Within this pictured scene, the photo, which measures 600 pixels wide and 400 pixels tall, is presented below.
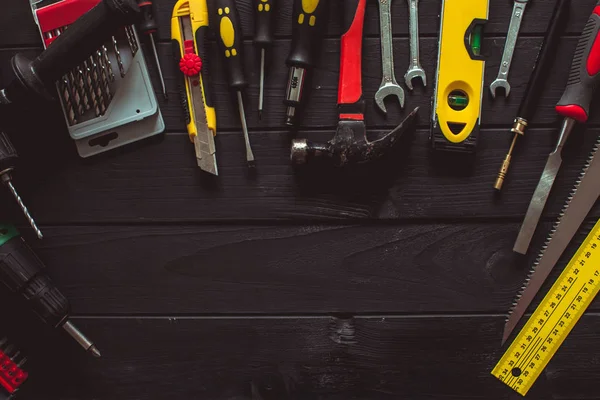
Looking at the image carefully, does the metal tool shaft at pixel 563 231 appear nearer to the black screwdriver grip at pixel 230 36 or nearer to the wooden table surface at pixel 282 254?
the wooden table surface at pixel 282 254

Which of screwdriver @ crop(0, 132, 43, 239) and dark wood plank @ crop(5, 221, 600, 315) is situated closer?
screwdriver @ crop(0, 132, 43, 239)

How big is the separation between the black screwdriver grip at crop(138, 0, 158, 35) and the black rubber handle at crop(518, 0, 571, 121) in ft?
2.17

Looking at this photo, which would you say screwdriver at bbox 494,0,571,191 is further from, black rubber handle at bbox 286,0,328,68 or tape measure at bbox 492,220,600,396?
black rubber handle at bbox 286,0,328,68

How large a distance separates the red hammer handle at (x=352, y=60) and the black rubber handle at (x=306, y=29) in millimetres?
50

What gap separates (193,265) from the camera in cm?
102

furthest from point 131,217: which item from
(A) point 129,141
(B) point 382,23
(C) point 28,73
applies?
(B) point 382,23

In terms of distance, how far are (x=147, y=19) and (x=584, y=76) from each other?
749 mm

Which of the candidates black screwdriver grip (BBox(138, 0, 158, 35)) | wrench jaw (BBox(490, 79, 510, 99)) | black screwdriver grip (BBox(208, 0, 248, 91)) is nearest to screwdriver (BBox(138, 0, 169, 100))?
black screwdriver grip (BBox(138, 0, 158, 35))

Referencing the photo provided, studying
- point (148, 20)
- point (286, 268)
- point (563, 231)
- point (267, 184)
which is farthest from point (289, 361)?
point (148, 20)

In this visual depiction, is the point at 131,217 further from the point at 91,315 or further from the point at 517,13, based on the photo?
the point at 517,13

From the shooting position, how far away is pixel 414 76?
960 millimetres

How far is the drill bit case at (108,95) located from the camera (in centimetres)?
94

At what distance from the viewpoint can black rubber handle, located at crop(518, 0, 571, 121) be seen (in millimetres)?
920

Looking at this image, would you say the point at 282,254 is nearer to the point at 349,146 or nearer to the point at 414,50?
the point at 349,146
